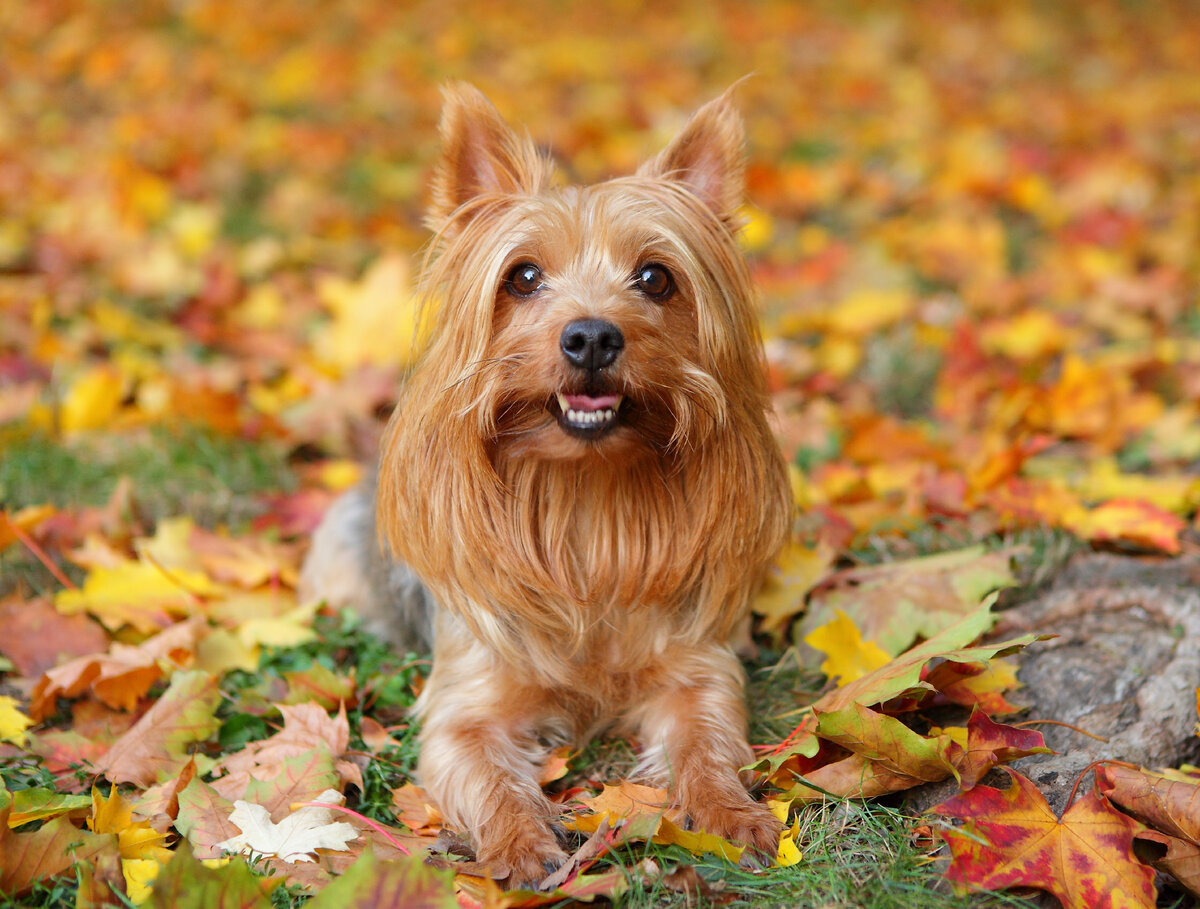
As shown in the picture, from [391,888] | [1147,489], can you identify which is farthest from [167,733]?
[1147,489]

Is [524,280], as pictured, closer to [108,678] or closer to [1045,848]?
[108,678]

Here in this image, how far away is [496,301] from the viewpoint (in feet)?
8.81

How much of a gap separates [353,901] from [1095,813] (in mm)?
1536

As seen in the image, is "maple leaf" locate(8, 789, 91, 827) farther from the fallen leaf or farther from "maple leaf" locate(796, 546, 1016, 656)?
"maple leaf" locate(796, 546, 1016, 656)

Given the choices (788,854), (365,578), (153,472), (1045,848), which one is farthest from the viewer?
(153,472)

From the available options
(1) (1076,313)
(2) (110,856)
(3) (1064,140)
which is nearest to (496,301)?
(2) (110,856)

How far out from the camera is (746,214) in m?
3.04

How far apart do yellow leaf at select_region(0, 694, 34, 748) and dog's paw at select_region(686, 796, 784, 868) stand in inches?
72.2

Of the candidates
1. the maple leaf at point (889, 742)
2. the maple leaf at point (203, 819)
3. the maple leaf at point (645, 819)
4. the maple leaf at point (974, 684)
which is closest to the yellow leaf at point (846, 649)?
the maple leaf at point (974, 684)

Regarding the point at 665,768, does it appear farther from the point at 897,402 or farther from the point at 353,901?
the point at 897,402

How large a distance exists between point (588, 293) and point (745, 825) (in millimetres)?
1325

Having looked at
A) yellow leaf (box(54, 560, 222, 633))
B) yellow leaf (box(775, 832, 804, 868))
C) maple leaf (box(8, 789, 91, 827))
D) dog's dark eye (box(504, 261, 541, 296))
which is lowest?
yellow leaf (box(775, 832, 804, 868))

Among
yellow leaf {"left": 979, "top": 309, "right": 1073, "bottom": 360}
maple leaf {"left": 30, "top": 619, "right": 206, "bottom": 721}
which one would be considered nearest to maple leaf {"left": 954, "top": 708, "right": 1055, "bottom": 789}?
maple leaf {"left": 30, "top": 619, "right": 206, "bottom": 721}

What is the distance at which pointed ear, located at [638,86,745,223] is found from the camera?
2.84 metres
